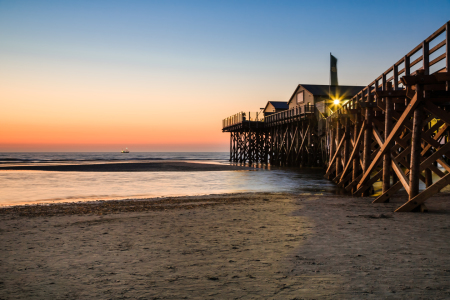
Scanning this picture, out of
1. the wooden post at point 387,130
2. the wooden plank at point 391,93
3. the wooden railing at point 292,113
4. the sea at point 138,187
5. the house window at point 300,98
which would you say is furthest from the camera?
the house window at point 300,98

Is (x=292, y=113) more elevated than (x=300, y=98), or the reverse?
(x=300, y=98)

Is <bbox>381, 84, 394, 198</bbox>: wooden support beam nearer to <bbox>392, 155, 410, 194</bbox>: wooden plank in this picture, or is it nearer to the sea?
<bbox>392, 155, 410, 194</bbox>: wooden plank

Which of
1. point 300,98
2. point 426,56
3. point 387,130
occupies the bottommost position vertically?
point 387,130

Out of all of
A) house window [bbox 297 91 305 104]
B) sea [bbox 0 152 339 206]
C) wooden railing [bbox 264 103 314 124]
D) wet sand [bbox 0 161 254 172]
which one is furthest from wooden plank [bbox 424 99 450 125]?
house window [bbox 297 91 305 104]

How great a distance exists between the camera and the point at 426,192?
7516mm

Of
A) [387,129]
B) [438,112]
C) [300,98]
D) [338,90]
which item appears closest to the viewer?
[438,112]

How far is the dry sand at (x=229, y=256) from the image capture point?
351 centimetres

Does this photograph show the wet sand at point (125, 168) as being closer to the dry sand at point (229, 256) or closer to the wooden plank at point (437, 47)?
the dry sand at point (229, 256)

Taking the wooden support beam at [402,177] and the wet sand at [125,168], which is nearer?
the wooden support beam at [402,177]

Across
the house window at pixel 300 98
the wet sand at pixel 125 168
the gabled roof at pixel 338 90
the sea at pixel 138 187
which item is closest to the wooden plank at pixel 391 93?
the sea at pixel 138 187

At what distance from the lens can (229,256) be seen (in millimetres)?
4684

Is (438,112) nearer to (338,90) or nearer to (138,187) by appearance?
(138,187)

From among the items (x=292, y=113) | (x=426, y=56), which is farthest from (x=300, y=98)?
(x=426, y=56)

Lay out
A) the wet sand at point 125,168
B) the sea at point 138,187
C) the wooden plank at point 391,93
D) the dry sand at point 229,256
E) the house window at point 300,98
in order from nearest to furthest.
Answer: the dry sand at point 229,256 → the wooden plank at point 391,93 → the sea at point 138,187 → the wet sand at point 125,168 → the house window at point 300,98
